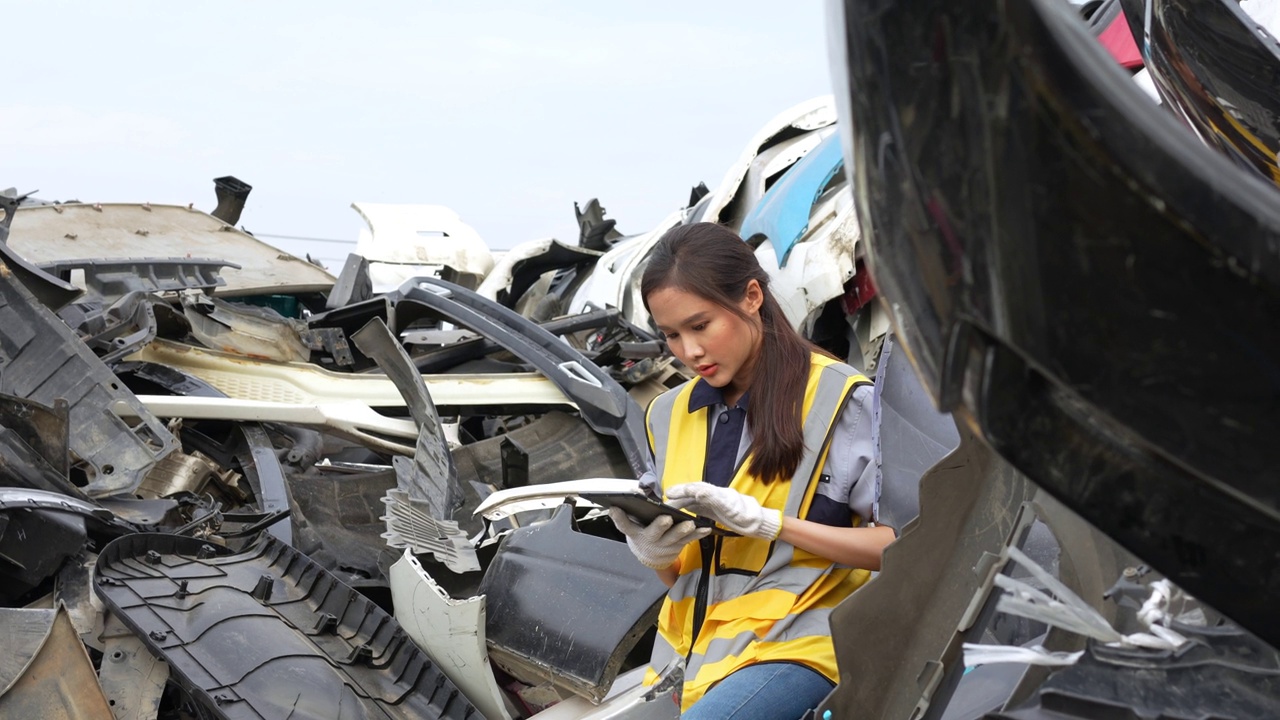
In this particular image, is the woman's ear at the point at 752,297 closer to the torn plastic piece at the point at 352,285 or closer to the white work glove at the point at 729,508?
the white work glove at the point at 729,508

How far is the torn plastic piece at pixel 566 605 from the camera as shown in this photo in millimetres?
2918

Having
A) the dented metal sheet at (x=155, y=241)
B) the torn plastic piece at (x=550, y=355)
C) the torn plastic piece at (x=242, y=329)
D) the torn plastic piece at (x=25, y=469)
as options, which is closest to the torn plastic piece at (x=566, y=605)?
the torn plastic piece at (x=550, y=355)

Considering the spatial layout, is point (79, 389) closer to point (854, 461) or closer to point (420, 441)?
point (420, 441)

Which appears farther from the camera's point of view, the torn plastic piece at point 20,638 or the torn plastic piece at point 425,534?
the torn plastic piece at point 425,534

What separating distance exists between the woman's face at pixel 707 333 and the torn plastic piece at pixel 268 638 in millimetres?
1422

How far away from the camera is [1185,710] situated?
987 millimetres

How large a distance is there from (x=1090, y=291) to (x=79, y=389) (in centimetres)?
477

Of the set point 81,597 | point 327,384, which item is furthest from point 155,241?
point 81,597

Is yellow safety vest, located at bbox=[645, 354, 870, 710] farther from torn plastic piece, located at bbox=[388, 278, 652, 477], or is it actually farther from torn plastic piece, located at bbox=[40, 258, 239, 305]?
torn plastic piece, located at bbox=[40, 258, 239, 305]

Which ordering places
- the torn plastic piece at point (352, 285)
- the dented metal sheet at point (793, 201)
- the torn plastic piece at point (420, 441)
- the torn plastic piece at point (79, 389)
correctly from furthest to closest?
the torn plastic piece at point (352, 285) → the dented metal sheet at point (793, 201) → the torn plastic piece at point (79, 389) → the torn plastic piece at point (420, 441)

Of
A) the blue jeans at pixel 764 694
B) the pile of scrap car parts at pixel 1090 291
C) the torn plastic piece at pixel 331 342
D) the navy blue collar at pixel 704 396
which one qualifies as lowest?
the torn plastic piece at pixel 331 342

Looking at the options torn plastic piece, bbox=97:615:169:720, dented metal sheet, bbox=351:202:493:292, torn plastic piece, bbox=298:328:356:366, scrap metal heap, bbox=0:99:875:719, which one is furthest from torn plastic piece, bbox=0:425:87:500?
dented metal sheet, bbox=351:202:493:292

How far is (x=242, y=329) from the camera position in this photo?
20.4 ft

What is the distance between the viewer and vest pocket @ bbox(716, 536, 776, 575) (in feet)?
7.27
